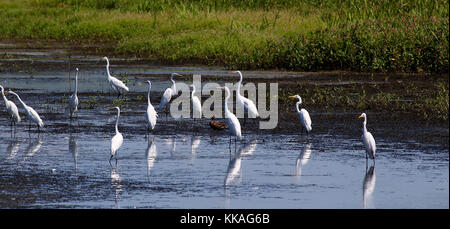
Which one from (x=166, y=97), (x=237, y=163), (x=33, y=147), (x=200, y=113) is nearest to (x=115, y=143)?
(x=237, y=163)

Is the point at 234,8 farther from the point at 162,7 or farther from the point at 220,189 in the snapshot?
the point at 220,189

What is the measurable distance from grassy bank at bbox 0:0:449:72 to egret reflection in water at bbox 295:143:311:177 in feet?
33.3

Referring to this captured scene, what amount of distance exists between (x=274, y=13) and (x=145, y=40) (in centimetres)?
516

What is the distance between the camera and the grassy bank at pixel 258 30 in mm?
22750

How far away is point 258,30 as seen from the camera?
29.6 m

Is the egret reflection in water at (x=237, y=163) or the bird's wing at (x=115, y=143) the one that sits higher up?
the bird's wing at (x=115, y=143)

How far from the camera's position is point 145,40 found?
31859 millimetres

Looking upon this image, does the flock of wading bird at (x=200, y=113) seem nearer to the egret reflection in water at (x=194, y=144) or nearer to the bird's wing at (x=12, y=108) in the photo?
the bird's wing at (x=12, y=108)

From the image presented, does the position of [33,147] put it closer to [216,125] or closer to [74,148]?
[74,148]

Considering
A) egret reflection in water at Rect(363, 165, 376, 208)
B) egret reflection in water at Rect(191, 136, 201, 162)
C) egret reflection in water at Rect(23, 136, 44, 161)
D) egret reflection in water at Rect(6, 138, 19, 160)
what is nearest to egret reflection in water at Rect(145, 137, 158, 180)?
egret reflection in water at Rect(191, 136, 201, 162)

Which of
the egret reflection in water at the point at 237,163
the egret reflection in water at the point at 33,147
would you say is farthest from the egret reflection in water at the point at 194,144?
the egret reflection in water at the point at 33,147

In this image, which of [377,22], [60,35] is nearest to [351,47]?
[377,22]

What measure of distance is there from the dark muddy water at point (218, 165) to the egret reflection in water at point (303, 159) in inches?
0.6

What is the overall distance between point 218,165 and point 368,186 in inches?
91.9
